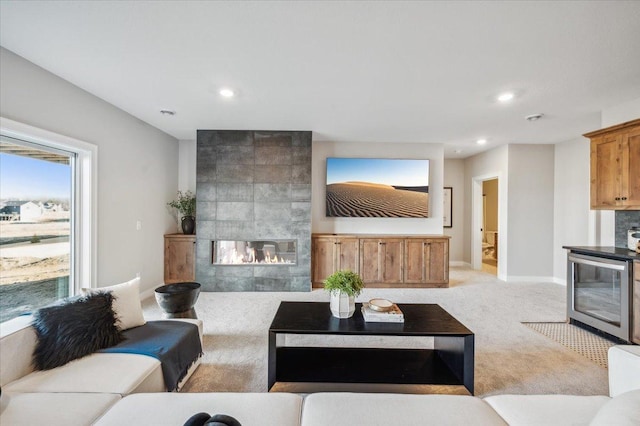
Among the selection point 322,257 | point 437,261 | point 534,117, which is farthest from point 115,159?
point 534,117

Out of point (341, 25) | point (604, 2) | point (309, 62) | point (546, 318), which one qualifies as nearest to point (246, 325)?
point (309, 62)

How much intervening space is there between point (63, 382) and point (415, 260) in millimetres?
4334

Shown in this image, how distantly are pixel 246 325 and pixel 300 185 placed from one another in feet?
7.27

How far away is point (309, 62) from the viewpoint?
7.81 ft

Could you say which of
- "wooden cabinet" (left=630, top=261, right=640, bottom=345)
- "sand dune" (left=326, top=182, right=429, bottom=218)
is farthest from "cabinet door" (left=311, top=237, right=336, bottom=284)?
"wooden cabinet" (left=630, top=261, right=640, bottom=345)

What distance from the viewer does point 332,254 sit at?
468 cm

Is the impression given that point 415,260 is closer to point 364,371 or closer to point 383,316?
point 383,316

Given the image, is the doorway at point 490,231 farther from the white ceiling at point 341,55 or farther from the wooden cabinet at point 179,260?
the wooden cabinet at point 179,260

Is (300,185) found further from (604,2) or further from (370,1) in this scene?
(604,2)

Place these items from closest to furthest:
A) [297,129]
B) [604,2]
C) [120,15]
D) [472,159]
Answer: [604,2] < [120,15] < [297,129] < [472,159]

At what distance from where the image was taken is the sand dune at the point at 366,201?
5.02 meters

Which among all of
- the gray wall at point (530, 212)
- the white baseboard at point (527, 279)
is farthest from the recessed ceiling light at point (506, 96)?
the white baseboard at point (527, 279)

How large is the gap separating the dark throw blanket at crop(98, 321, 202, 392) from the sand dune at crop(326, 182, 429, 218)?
3.25 metres

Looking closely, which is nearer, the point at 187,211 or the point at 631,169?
the point at 631,169
